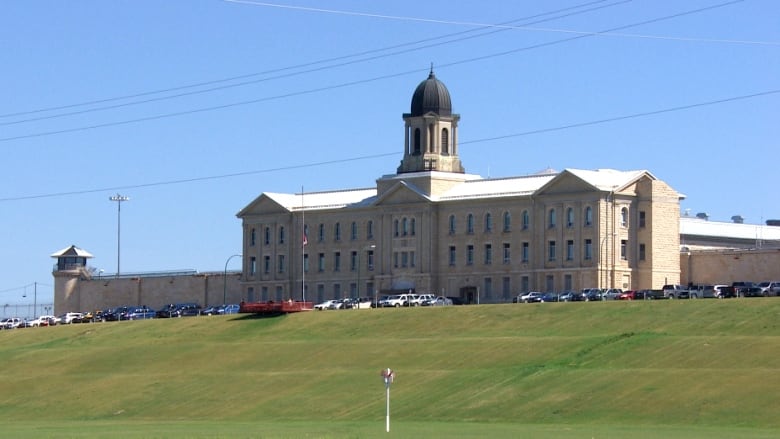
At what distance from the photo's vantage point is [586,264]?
130875mm

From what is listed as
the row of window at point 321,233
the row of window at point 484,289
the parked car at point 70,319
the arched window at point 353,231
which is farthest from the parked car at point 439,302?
the parked car at point 70,319

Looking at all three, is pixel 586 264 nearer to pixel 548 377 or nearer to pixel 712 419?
pixel 548 377

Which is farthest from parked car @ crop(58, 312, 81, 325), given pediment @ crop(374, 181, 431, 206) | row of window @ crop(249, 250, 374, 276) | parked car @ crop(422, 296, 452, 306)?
parked car @ crop(422, 296, 452, 306)

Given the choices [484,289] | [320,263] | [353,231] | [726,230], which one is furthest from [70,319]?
[726,230]

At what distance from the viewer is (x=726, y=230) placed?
159 m

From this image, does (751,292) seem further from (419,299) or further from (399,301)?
(399,301)

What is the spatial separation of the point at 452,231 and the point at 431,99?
35.8 ft

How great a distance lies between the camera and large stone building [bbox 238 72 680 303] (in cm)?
13175

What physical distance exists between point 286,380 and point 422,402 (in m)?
13.0

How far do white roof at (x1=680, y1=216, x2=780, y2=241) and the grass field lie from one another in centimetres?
4600

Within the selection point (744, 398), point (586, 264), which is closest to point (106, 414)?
point (744, 398)

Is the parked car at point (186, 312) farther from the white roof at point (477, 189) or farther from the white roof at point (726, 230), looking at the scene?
the white roof at point (726, 230)

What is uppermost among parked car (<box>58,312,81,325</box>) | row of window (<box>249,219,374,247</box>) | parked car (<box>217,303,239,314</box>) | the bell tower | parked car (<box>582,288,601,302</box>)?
the bell tower

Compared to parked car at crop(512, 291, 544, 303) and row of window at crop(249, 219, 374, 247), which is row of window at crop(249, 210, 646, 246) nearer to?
row of window at crop(249, 219, 374, 247)
